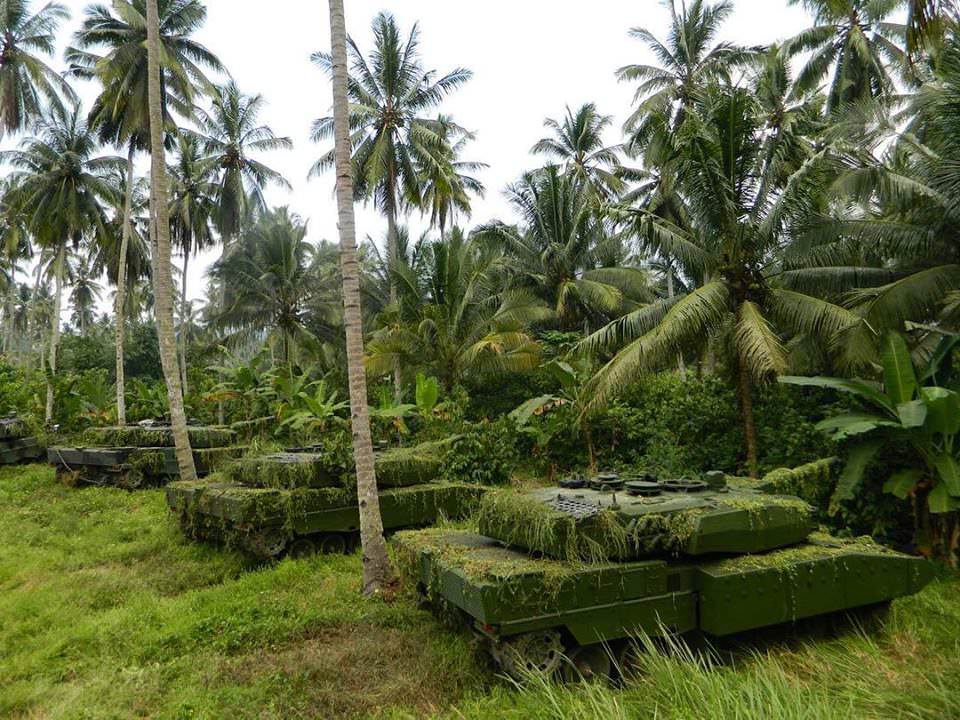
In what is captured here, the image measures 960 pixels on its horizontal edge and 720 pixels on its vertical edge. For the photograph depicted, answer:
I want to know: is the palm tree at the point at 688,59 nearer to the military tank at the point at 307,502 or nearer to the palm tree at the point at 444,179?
the palm tree at the point at 444,179

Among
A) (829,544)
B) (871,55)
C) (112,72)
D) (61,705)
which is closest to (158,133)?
(112,72)

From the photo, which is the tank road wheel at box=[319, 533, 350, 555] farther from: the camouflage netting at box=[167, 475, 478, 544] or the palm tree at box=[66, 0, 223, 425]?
Result: the palm tree at box=[66, 0, 223, 425]

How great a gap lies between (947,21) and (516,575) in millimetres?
6378

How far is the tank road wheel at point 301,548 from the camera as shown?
9023mm

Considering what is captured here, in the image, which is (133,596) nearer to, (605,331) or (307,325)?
(605,331)

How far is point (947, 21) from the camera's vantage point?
6.70 meters

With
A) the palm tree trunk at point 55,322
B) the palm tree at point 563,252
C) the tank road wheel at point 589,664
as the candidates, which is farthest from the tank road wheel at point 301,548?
the palm tree trunk at point 55,322

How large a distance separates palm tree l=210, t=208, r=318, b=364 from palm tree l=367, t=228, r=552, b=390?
7.47 metres

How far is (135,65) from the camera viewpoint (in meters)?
18.4

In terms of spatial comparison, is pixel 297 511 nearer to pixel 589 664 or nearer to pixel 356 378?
pixel 356 378

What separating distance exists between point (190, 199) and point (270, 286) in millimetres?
5075

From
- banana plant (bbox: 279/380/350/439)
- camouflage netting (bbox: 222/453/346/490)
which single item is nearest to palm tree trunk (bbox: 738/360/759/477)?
camouflage netting (bbox: 222/453/346/490)

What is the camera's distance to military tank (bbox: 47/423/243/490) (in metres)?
Answer: 14.3

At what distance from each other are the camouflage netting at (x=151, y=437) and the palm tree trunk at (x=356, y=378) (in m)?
8.78
